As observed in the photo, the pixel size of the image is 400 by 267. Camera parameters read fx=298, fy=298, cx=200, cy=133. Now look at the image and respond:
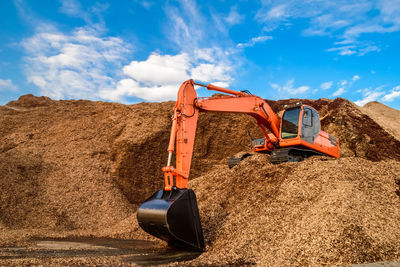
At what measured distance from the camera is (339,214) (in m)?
5.41

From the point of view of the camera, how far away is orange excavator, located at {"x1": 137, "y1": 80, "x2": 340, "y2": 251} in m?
5.78

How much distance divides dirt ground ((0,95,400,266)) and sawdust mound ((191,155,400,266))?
0.08ft

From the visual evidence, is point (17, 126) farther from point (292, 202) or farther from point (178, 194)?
point (292, 202)

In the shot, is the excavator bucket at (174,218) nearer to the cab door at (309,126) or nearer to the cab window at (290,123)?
the cab window at (290,123)

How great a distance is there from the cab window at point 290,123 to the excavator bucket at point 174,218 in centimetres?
515

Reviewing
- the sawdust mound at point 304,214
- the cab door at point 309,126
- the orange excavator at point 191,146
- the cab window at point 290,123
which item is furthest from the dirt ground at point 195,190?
the cab window at point 290,123

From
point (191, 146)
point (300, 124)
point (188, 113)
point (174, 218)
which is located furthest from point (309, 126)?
point (174, 218)

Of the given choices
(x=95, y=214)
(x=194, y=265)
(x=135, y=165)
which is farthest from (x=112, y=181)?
(x=194, y=265)

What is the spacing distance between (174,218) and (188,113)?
2.60 meters

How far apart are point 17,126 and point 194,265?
15.3 metres

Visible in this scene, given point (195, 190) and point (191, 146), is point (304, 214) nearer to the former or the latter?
point (191, 146)

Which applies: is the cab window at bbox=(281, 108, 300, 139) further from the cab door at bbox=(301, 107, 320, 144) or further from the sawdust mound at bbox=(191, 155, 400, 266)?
the sawdust mound at bbox=(191, 155, 400, 266)

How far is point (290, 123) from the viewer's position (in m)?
10.0

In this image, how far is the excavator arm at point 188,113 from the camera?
6.36m
